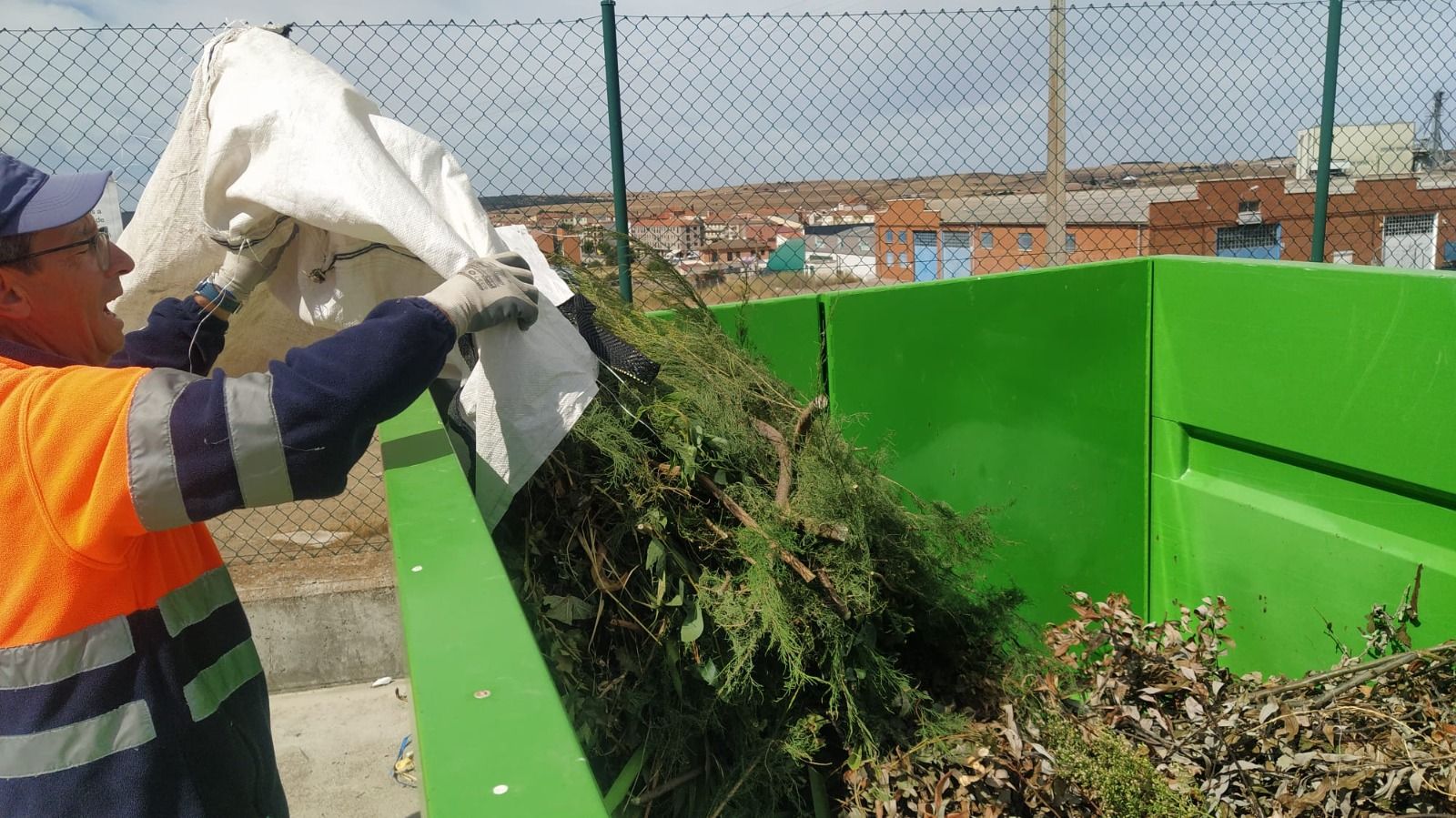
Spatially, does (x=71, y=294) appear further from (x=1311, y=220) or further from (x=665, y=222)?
(x=1311, y=220)

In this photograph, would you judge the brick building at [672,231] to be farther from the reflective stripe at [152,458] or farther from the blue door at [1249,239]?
the blue door at [1249,239]

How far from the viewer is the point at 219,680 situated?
1630 mm

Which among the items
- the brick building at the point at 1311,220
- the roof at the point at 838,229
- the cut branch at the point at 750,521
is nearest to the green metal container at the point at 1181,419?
the cut branch at the point at 750,521

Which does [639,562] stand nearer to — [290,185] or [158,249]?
[290,185]

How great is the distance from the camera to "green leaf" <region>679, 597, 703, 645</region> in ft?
6.97

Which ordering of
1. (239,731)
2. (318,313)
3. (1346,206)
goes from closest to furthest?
(239,731), (318,313), (1346,206)

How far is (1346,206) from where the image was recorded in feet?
20.5

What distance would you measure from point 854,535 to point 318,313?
1247 millimetres

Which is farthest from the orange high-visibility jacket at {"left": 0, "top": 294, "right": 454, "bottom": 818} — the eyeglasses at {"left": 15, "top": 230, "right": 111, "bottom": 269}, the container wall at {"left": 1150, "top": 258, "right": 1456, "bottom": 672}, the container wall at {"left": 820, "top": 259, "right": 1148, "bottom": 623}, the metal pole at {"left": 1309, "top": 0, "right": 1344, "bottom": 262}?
the metal pole at {"left": 1309, "top": 0, "right": 1344, "bottom": 262}

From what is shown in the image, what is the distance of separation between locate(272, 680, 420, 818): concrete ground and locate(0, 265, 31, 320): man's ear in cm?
238

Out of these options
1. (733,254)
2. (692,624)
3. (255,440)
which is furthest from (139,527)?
(733,254)

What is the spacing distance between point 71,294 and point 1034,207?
500 centimetres

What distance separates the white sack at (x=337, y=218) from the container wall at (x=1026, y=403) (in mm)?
1666

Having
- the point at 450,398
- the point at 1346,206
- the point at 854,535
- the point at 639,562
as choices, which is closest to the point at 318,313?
the point at 450,398
